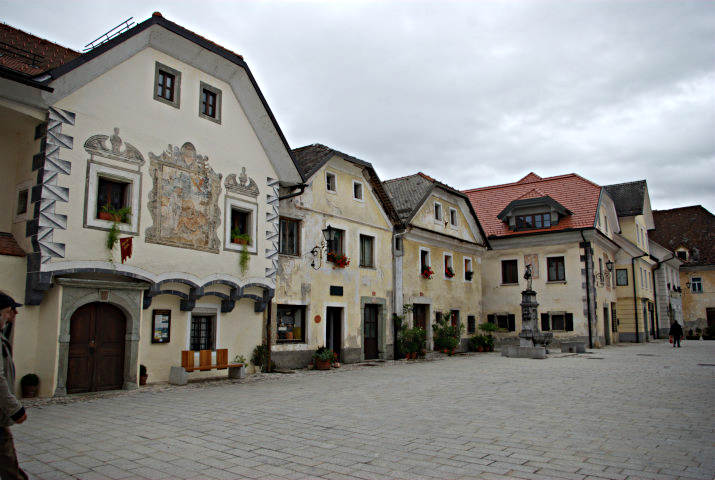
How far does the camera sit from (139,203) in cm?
1370

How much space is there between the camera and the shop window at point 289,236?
1886 centimetres

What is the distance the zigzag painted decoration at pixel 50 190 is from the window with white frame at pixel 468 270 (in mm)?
21830

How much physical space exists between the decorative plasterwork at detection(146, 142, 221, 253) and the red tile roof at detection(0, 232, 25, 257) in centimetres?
278

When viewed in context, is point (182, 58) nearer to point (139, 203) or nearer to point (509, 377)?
point (139, 203)

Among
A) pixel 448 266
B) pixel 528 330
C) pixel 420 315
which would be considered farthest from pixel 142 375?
pixel 448 266

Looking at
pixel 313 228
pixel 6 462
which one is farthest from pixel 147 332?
pixel 6 462

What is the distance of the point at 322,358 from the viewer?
1852 centimetres

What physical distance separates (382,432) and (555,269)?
86.6 ft

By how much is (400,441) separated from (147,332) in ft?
29.9

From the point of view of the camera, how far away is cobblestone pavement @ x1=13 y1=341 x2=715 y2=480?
5.94 meters

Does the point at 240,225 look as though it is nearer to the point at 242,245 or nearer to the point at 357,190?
the point at 242,245

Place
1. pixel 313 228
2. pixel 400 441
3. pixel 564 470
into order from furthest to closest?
1. pixel 313 228
2. pixel 400 441
3. pixel 564 470

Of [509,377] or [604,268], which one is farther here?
[604,268]

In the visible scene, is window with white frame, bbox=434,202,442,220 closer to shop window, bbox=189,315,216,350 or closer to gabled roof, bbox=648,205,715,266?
shop window, bbox=189,315,216,350
